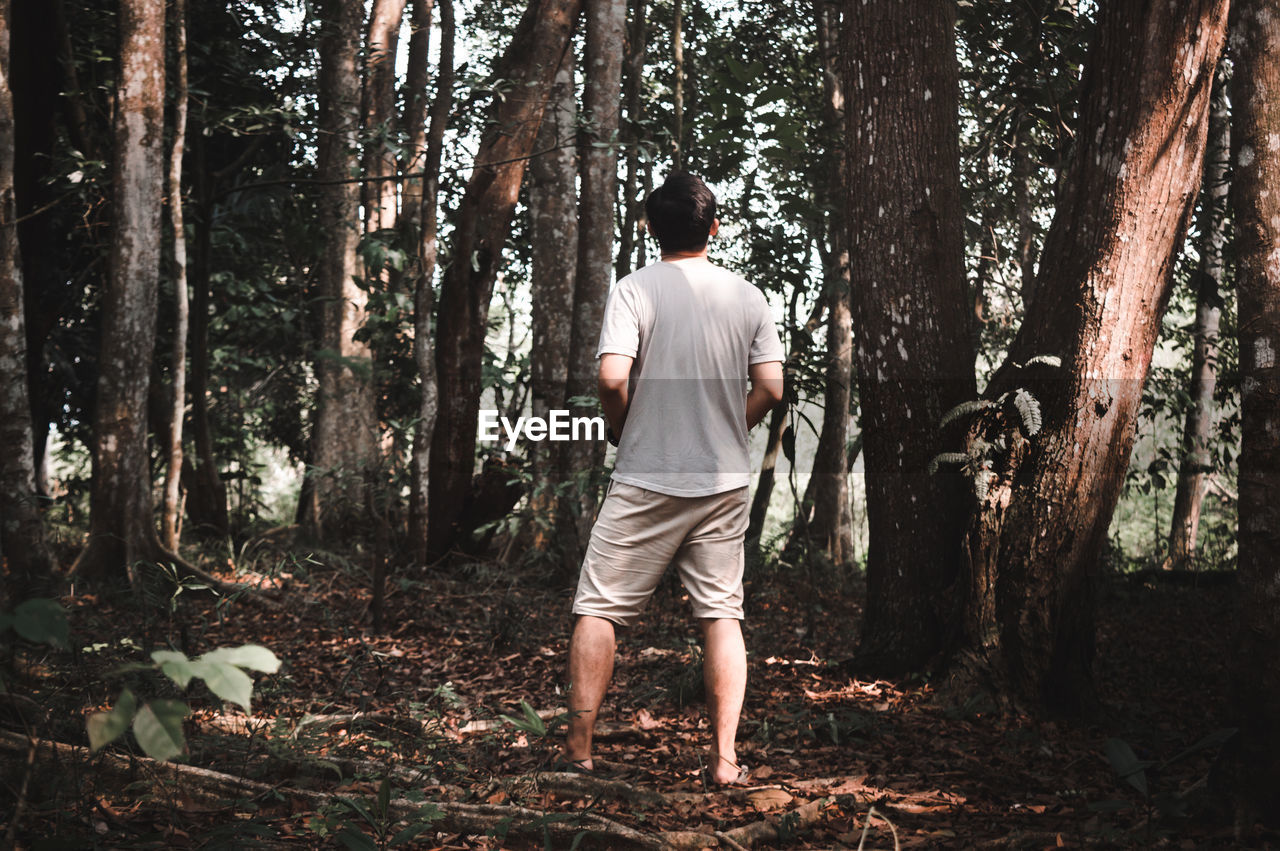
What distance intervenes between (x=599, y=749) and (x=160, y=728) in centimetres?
264

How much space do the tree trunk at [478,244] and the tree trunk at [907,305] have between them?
11.5 ft

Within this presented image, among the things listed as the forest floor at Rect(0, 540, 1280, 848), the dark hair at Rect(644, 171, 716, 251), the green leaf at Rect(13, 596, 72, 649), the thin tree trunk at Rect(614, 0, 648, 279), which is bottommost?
the forest floor at Rect(0, 540, 1280, 848)

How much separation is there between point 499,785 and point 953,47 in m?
3.85

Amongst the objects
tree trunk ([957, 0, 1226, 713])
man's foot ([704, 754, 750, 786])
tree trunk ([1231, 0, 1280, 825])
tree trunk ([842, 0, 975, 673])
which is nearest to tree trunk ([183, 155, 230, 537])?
tree trunk ([842, 0, 975, 673])

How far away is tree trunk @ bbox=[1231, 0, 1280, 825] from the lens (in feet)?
9.21

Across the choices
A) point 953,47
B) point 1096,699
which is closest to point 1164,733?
point 1096,699

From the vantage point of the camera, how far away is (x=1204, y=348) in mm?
9516

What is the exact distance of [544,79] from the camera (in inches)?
304

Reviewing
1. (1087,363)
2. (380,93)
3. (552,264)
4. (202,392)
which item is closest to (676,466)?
(1087,363)

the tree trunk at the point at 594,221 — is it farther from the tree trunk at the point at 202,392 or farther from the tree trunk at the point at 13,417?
the tree trunk at the point at 13,417

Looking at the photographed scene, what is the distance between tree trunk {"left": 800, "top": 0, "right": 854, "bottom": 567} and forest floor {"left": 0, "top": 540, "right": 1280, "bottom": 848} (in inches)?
205

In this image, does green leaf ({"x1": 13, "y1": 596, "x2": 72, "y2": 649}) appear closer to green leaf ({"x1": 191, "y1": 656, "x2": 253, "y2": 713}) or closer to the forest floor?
green leaf ({"x1": 191, "y1": 656, "x2": 253, "y2": 713})

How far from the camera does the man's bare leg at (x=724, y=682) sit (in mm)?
3426

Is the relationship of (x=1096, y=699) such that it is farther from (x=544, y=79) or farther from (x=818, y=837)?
Result: (x=544, y=79)
